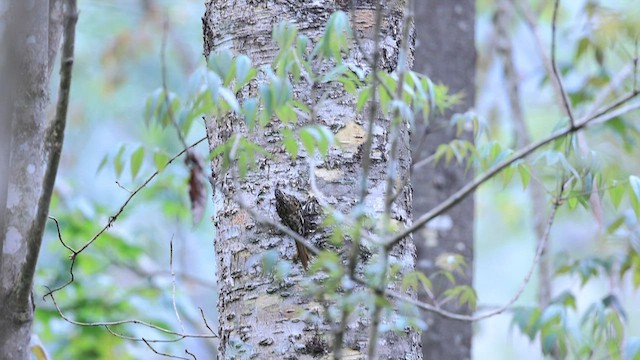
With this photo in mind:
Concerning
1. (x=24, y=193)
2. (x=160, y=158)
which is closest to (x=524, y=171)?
(x=160, y=158)

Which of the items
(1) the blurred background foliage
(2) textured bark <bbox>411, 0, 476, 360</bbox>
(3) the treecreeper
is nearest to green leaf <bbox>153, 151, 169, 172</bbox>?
(1) the blurred background foliage

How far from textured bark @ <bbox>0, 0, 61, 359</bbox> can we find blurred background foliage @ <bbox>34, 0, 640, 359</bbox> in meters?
0.21

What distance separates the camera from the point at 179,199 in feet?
14.9

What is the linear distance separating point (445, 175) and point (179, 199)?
1354 millimetres

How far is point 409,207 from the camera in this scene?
2168 mm

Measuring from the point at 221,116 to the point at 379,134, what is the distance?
1.11ft

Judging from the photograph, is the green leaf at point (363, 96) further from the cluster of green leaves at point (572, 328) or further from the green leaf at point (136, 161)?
the cluster of green leaves at point (572, 328)

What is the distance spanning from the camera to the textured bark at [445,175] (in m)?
3.67

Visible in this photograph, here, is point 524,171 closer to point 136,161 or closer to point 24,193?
point 136,161

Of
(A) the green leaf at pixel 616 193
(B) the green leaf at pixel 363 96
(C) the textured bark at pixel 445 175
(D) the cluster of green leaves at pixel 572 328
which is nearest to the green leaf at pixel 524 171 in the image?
(A) the green leaf at pixel 616 193

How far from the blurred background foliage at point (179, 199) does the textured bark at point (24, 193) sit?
0.68ft

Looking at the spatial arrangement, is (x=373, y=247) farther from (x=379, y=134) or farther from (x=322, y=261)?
(x=322, y=261)

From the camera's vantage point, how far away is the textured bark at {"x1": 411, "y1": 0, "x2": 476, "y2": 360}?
367 cm

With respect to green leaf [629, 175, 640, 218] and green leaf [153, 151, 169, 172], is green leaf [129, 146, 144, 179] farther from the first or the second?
green leaf [629, 175, 640, 218]
